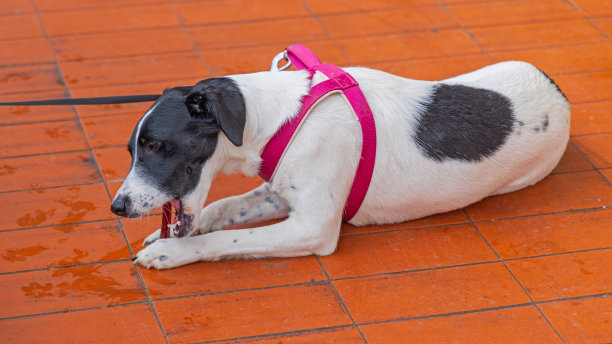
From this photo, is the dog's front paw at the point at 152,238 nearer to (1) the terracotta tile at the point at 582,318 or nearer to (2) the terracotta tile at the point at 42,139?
(2) the terracotta tile at the point at 42,139

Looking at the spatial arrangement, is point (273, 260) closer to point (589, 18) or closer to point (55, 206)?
point (55, 206)

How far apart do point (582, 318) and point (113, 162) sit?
2.25 m

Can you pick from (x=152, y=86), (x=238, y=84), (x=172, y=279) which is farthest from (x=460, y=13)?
(x=172, y=279)

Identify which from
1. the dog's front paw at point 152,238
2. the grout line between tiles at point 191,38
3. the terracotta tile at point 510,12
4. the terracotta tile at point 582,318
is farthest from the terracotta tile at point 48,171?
the terracotta tile at point 510,12

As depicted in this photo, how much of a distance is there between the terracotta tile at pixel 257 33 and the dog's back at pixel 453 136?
164 centimetres

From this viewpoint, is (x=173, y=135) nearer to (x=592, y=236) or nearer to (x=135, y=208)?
(x=135, y=208)

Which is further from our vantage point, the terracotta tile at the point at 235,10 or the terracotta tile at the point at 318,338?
the terracotta tile at the point at 235,10

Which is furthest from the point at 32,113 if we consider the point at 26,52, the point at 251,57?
the point at 251,57

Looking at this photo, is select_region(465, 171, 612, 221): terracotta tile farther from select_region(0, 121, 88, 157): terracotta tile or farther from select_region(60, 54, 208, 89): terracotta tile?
select_region(0, 121, 88, 157): terracotta tile

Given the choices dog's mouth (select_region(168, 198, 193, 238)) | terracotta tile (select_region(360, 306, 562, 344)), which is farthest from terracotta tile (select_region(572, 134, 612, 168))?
dog's mouth (select_region(168, 198, 193, 238))

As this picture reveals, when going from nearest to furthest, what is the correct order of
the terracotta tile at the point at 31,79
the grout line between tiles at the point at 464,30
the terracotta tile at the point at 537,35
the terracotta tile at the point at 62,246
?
the terracotta tile at the point at 62,246, the terracotta tile at the point at 31,79, the grout line between tiles at the point at 464,30, the terracotta tile at the point at 537,35

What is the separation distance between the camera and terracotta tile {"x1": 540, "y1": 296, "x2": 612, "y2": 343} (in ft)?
9.45

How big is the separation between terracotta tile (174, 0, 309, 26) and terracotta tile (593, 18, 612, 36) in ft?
6.50

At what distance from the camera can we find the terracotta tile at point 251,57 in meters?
4.64
